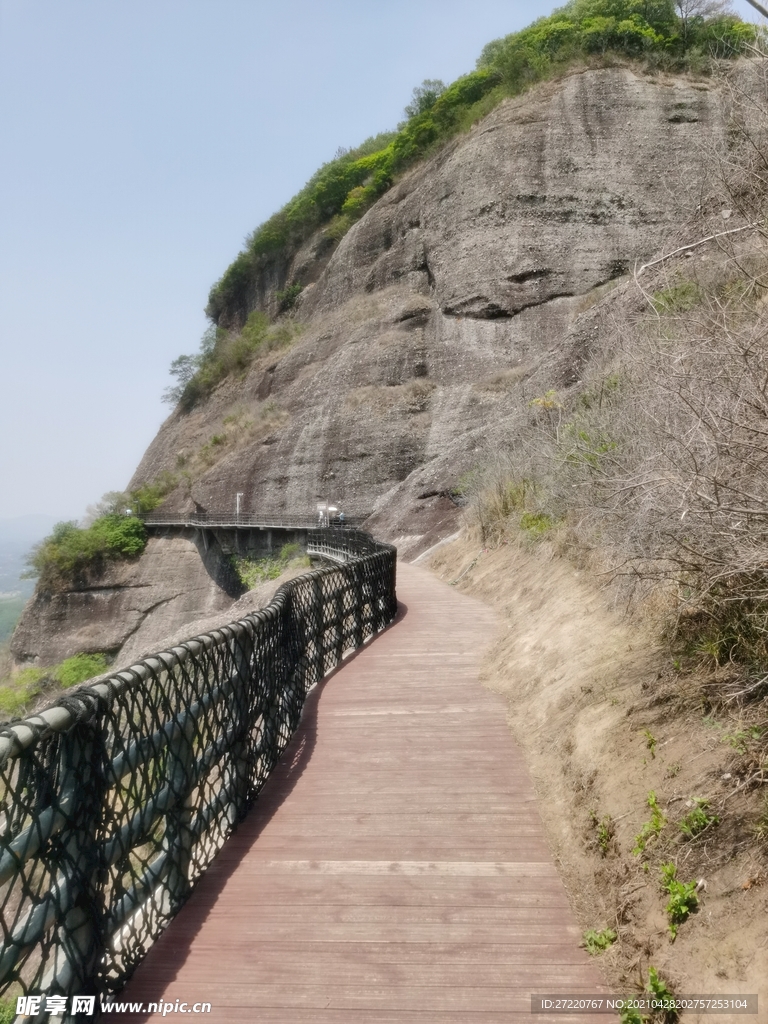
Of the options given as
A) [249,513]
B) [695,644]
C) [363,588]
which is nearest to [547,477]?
[363,588]

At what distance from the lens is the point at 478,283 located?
1596 inches

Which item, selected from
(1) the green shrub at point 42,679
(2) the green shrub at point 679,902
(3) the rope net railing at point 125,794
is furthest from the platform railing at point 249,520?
(2) the green shrub at point 679,902

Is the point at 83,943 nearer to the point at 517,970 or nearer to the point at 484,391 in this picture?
the point at 517,970

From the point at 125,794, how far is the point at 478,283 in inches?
1557

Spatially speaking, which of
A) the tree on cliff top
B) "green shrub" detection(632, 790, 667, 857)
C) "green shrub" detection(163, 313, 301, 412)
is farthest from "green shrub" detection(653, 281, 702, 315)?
"green shrub" detection(163, 313, 301, 412)

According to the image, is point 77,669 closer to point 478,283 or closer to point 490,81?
point 478,283

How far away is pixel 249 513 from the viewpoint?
42.4 metres

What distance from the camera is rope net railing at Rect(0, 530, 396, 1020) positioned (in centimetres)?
253

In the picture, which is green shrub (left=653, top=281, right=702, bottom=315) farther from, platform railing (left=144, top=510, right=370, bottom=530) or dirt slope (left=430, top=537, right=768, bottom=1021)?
platform railing (left=144, top=510, right=370, bottom=530)

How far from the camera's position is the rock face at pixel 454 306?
125ft

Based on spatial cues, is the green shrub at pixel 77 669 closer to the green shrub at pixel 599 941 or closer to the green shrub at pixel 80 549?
the green shrub at pixel 80 549

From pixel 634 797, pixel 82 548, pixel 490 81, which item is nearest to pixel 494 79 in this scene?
pixel 490 81

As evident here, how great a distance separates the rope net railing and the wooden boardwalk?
0.20 m

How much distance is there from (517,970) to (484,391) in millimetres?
34817
